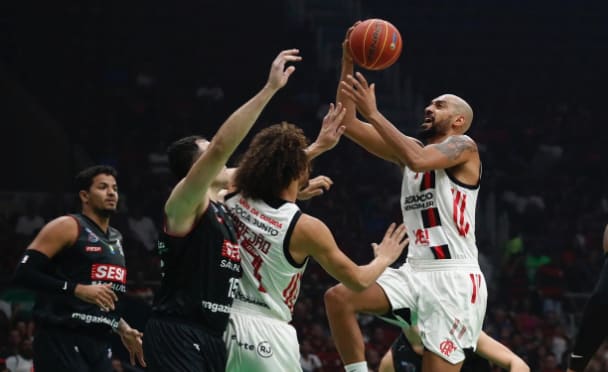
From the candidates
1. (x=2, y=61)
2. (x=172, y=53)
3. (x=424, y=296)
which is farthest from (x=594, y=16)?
(x=424, y=296)

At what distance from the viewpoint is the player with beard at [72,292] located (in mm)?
7188

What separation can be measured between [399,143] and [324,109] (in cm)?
1411

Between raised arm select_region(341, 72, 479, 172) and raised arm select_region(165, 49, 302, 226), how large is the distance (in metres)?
1.62

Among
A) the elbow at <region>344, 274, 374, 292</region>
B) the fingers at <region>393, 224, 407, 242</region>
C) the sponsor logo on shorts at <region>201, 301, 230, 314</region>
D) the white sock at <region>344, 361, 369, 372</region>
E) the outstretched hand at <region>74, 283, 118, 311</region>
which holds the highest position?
the fingers at <region>393, 224, 407, 242</region>

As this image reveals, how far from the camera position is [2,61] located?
2030cm

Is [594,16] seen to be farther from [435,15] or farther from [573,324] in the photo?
[573,324]

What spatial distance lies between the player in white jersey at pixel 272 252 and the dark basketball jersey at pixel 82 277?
6.36ft

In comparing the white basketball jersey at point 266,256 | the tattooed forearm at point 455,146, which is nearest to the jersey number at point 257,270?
the white basketball jersey at point 266,256

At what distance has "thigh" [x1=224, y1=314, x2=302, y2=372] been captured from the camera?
570 centimetres

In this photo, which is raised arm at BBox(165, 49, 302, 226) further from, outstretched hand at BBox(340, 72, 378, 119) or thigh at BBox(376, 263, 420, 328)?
thigh at BBox(376, 263, 420, 328)

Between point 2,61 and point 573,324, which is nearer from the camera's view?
point 573,324

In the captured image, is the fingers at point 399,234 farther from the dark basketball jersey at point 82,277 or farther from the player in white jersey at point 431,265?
the dark basketball jersey at point 82,277

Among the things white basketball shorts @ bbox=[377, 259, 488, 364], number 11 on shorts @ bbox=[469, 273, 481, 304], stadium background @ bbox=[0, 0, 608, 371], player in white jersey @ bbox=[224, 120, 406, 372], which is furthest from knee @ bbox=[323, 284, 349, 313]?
stadium background @ bbox=[0, 0, 608, 371]

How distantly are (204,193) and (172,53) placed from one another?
57.8 ft
